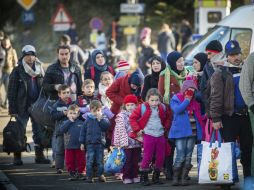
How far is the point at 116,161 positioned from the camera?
49.1 ft

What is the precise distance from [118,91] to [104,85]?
2.72ft

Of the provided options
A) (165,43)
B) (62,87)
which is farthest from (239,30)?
(165,43)

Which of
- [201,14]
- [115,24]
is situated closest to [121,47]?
[115,24]

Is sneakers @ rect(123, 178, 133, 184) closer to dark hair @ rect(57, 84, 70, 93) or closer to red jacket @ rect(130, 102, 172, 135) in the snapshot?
red jacket @ rect(130, 102, 172, 135)

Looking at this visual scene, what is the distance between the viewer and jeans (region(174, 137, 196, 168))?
14.5m

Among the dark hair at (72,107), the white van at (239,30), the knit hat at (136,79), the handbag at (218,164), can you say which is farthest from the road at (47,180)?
the white van at (239,30)

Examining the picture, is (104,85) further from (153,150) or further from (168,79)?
(153,150)

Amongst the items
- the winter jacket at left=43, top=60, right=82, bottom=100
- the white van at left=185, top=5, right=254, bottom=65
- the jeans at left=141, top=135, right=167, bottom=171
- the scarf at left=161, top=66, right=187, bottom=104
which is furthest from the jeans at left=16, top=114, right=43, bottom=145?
the white van at left=185, top=5, right=254, bottom=65

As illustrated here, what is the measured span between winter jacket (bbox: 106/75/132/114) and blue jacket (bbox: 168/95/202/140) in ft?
4.46

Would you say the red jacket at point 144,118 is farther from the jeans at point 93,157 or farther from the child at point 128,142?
the jeans at point 93,157

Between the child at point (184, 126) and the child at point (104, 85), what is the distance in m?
2.12

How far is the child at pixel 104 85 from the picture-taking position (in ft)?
54.4

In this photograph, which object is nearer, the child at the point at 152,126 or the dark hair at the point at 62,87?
the child at the point at 152,126

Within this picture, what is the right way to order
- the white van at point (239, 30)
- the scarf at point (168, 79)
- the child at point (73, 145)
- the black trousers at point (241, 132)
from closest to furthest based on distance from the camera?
the black trousers at point (241, 132)
the scarf at point (168, 79)
the child at point (73, 145)
the white van at point (239, 30)
